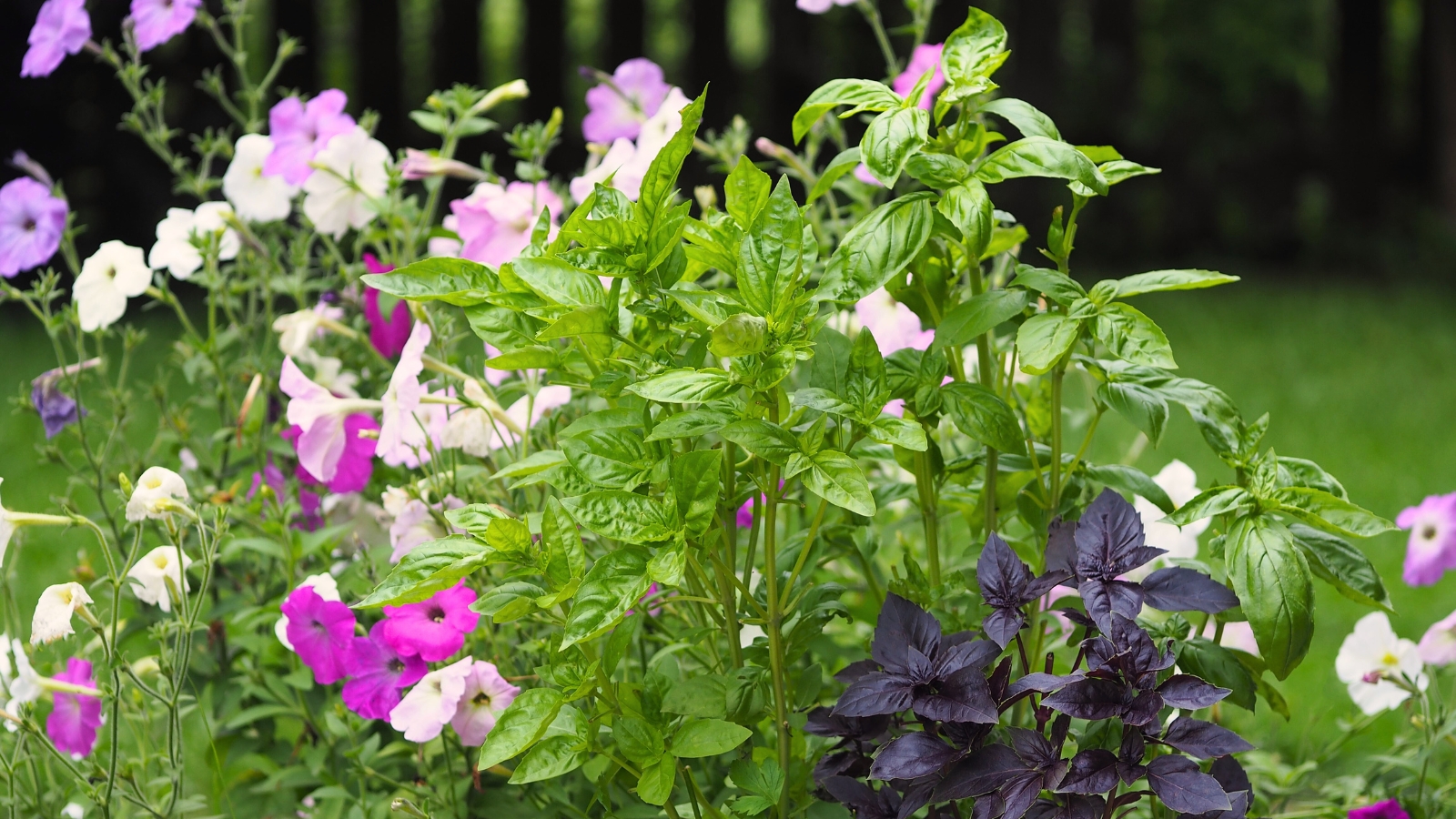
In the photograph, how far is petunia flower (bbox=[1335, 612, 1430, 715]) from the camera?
155 cm

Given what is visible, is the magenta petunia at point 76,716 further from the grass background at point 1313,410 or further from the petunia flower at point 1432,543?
the petunia flower at point 1432,543

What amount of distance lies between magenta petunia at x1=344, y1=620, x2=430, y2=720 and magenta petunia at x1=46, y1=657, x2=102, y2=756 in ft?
1.32

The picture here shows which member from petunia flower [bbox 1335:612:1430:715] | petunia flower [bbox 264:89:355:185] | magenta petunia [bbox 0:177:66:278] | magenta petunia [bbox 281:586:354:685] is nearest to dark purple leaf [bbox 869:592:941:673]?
magenta petunia [bbox 281:586:354:685]

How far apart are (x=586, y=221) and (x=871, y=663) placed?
1.58 feet

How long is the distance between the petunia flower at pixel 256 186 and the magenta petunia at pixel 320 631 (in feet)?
1.89

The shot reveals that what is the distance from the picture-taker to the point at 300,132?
1.59 m

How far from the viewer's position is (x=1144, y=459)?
13.4ft

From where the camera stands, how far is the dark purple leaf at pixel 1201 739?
3.24ft

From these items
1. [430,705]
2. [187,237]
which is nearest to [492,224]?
[187,237]

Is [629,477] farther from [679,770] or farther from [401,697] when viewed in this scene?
[401,697]

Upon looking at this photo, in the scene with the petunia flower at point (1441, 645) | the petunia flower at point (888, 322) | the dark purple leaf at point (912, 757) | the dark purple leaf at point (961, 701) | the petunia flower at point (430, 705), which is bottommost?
the petunia flower at point (1441, 645)

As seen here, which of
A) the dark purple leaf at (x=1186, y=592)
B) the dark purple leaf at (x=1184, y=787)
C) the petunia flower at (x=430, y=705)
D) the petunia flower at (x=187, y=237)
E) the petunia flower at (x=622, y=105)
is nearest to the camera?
the dark purple leaf at (x=1184, y=787)

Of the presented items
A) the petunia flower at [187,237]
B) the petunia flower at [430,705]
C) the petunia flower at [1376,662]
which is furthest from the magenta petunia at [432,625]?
the petunia flower at [1376,662]

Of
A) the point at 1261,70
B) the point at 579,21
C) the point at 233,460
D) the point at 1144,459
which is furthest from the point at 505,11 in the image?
the point at 233,460
